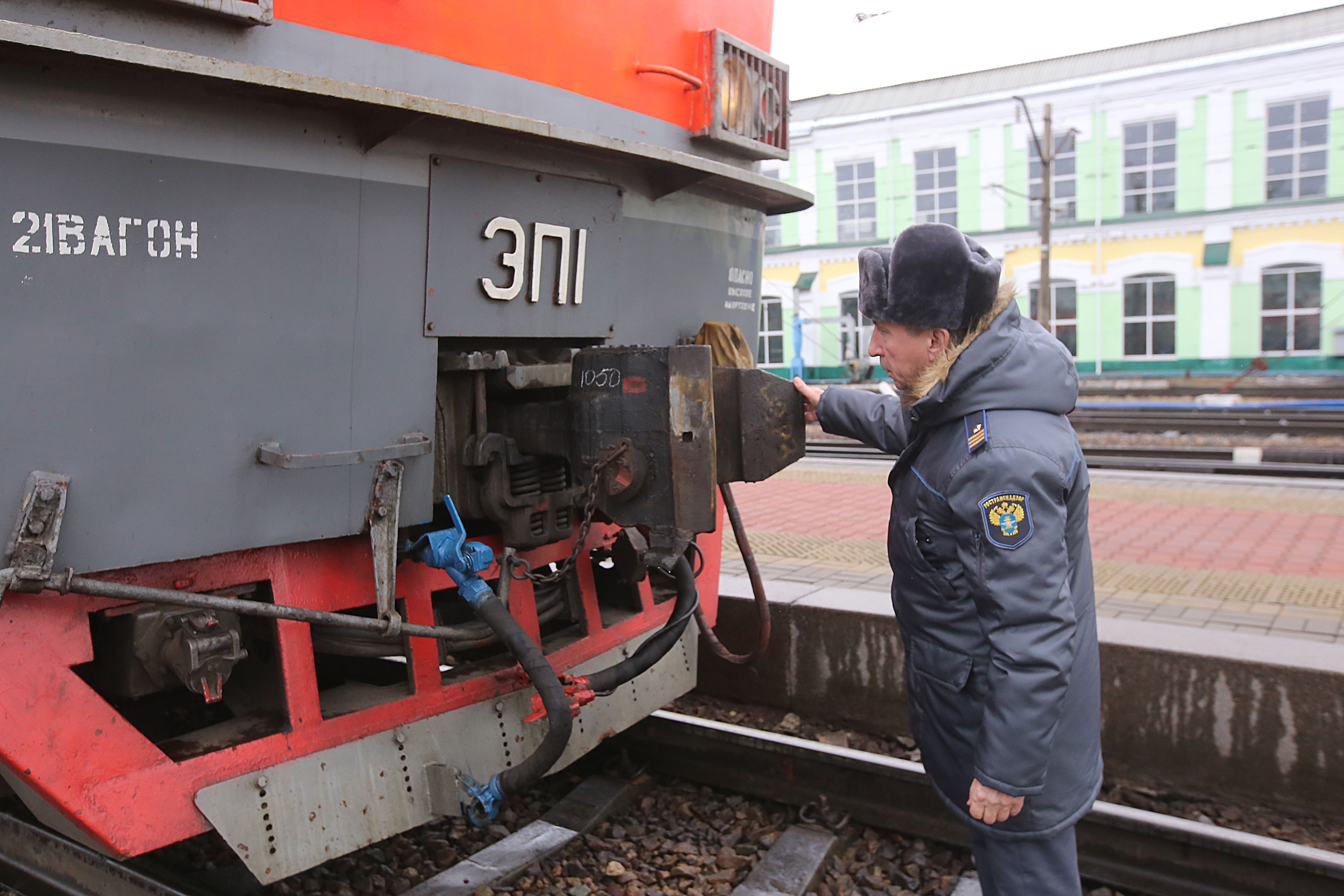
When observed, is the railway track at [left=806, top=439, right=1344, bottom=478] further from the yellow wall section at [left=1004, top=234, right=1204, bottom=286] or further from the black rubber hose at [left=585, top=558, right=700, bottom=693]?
the yellow wall section at [left=1004, top=234, right=1204, bottom=286]

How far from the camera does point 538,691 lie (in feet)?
8.75

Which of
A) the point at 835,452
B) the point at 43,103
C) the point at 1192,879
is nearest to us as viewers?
the point at 43,103

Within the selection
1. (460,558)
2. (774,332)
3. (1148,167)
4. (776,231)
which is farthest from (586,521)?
(776,231)

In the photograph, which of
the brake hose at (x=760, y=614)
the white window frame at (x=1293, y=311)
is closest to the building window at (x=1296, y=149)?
the white window frame at (x=1293, y=311)

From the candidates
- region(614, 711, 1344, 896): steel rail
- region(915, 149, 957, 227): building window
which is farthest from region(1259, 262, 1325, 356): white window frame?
region(614, 711, 1344, 896): steel rail

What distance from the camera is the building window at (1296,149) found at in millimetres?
23156

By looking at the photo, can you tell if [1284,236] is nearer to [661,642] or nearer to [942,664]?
[661,642]

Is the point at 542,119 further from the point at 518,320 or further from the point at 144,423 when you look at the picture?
the point at 144,423

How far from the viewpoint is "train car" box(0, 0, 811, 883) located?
1.92 metres

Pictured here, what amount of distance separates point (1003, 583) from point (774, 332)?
1124 inches

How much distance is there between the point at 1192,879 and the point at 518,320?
2.48 m

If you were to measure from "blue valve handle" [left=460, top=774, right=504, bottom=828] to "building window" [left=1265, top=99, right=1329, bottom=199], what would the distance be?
2626cm

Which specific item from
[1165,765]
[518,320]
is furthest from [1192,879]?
[518,320]

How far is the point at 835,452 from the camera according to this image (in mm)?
13062
